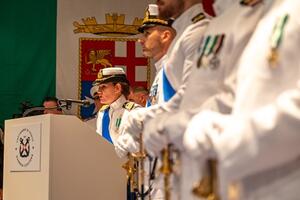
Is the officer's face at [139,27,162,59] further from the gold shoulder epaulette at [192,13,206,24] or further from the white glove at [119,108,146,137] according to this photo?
the gold shoulder epaulette at [192,13,206,24]

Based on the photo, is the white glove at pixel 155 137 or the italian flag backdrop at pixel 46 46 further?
the italian flag backdrop at pixel 46 46

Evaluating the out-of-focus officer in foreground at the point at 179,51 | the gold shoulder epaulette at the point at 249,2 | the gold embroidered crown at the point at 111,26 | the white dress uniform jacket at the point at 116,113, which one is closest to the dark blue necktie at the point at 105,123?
the white dress uniform jacket at the point at 116,113

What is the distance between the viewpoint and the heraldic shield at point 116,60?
227 inches

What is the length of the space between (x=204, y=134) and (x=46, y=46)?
4.68 metres

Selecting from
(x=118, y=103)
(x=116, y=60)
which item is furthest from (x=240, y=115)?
(x=116, y=60)

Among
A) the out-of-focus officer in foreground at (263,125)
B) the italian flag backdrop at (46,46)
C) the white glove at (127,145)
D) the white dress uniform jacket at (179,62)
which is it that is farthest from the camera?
the italian flag backdrop at (46,46)

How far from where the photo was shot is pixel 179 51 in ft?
6.56

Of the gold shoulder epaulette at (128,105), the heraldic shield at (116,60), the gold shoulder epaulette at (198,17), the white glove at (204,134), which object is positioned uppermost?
the heraldic shield at (116,60)

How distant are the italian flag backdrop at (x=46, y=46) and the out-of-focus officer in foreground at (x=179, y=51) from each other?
358cm

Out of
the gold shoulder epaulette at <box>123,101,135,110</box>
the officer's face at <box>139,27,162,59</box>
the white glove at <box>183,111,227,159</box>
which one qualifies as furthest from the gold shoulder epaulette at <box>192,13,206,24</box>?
the gold shoulder epaulette at <box>123,101,135,110</box>

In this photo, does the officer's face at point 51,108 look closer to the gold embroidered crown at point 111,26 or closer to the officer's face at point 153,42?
the gold embroidered crown at point 111,26

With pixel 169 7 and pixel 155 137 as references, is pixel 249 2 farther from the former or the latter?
pixel 169 7

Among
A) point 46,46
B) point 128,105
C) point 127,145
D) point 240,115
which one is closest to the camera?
point 240,115

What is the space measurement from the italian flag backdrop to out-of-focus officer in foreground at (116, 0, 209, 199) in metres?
3.58
